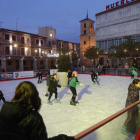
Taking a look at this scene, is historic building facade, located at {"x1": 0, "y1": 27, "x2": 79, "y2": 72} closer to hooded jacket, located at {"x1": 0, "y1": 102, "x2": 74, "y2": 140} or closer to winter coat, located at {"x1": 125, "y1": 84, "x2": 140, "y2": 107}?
winter coat, located at {"x1": 125, "y1": 84, "x2": 140, "y2": 107}

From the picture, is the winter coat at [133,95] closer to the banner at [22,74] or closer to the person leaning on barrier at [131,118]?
the person leaning on barrier at [131,118]

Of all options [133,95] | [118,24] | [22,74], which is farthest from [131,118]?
[118,24]

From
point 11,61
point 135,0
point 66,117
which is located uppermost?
point 135,0

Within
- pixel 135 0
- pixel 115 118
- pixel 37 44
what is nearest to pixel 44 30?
pixel 37 44

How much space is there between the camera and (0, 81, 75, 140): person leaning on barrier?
1.34m

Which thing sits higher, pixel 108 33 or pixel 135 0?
pixel 135 0

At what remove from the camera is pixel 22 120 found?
1392 mm

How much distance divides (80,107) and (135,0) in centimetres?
3196

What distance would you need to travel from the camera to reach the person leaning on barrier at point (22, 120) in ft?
4.38

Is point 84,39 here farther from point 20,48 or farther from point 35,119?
point 35,119

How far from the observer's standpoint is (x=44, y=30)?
41.6 meters

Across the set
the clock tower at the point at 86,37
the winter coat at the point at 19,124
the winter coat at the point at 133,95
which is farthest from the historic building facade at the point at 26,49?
the winter coat at the point at 19,124

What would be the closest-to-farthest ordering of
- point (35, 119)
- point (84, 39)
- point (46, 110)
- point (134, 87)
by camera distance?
point (35, 119) → point (134, 87) → point (46, 110) → point (84, 39)

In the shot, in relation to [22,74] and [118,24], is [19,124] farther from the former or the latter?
[118,24]
